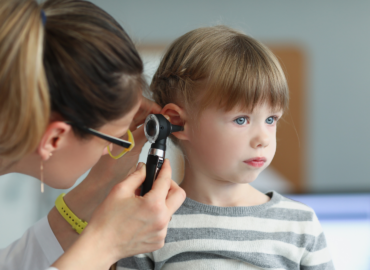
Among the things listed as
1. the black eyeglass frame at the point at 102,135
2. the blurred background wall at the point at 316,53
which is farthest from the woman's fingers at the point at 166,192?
the blurred background wall at the point at 316,53

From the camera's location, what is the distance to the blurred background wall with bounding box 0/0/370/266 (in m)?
2.52

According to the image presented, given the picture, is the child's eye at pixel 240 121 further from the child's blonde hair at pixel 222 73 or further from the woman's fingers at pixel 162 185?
the woman's fingers at pixel 162 185

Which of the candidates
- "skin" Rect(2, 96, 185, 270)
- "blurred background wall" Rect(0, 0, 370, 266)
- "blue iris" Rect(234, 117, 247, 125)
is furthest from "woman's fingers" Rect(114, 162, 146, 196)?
"blurred background wall" Rect(0, 0, 370, 266)

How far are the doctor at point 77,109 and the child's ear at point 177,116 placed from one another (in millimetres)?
152

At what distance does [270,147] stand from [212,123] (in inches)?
6.5

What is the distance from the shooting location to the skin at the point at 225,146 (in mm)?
932

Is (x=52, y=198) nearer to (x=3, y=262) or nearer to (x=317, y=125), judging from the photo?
(x=3, y=262)

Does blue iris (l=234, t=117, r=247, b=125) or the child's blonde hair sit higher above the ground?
the child's blonde hair

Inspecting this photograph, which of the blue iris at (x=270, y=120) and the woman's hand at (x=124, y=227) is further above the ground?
the blue iris at (x=270, y=120)

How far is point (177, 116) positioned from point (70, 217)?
438mm

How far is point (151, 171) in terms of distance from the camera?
2.91 feet

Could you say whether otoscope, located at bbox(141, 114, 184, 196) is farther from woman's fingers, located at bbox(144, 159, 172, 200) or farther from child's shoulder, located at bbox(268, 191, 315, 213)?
child's shoulder, located at bbox(268, 191, 315, 213)

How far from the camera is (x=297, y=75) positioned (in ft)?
8.40

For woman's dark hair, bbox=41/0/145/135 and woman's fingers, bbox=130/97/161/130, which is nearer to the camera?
woman's dark hair, bbox=41/0/145/135
